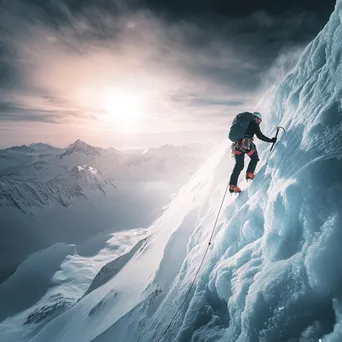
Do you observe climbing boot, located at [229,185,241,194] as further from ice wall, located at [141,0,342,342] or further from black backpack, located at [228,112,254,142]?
black backpack, located at [228,112,254,142]

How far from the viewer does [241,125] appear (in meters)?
8.96

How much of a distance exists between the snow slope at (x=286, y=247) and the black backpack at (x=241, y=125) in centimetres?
132

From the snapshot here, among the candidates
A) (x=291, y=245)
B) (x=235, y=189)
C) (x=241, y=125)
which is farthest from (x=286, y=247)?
(x=241, y=125)

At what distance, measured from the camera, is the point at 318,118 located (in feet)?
20.6

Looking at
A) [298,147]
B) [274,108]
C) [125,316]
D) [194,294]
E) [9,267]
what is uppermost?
[274,108]

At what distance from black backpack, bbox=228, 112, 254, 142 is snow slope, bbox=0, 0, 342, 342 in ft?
4.32

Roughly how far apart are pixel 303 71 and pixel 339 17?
76.3 inches

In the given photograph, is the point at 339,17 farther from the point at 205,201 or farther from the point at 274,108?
the point at 205,201

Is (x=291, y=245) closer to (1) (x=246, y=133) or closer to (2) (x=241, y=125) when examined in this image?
(1) (x=246, y=133)

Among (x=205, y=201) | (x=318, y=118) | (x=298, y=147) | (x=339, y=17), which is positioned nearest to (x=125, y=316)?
Answer: (x=205, y=201)

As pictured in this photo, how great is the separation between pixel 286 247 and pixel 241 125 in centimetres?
490

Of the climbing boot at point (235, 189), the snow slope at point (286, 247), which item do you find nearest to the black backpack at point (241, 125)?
the snow slope at point (286, 247)

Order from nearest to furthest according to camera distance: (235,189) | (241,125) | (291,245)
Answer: (291,245)
(241,125)
(235,189)

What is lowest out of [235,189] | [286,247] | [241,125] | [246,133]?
[286,247]
